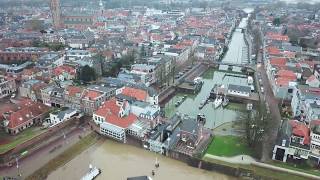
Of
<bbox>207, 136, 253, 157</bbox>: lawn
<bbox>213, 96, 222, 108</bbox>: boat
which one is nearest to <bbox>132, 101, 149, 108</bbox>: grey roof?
<bbox>207, 136, 253, 157</bbox>: lawn

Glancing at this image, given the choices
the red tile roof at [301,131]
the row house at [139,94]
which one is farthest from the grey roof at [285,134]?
the row house at [139,94]

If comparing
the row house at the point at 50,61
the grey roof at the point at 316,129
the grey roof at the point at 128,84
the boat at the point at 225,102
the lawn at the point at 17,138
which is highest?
the row house at the point at 50,61

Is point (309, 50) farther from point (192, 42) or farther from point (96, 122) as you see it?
point (96, 122)

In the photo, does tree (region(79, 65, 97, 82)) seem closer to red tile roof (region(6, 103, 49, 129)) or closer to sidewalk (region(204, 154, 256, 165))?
red tile roof (region(6, 103, 49, 129))

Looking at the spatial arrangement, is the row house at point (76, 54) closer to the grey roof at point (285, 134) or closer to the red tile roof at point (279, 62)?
the red tile roof at point (279, 62)

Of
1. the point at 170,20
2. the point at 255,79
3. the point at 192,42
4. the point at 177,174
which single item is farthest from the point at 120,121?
the point at 170,20

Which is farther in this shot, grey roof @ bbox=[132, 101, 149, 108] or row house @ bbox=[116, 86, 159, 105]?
row house @ bbox=[116, 86, 159, 105]
